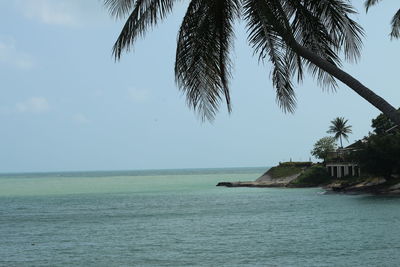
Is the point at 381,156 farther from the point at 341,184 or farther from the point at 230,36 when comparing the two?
the point at 230,36

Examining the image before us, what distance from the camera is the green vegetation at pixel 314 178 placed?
129225 mm

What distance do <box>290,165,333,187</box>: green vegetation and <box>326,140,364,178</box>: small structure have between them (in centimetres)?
155

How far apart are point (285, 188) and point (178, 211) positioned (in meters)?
55.0

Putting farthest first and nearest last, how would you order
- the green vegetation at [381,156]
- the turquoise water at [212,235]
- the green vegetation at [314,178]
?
1. the green vegetation at [314,178]
2. the green vegetation at [381,156]
3. the turquoise water at [212,235]

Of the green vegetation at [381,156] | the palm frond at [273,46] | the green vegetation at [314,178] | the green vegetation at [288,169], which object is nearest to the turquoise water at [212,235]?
the green vegetation at [381,156]

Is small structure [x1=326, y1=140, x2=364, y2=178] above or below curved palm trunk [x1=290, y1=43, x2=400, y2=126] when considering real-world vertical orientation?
above

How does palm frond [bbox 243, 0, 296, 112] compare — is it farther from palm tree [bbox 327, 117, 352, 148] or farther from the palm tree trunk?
palm tree [bbox 327, 117, 352, 148]

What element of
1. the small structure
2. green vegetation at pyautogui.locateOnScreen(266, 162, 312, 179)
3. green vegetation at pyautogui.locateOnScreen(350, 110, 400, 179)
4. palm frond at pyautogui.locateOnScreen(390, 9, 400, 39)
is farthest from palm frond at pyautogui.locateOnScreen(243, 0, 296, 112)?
green vegetation at pyautogui.locateOnScreen(266, 162, 312, 179)

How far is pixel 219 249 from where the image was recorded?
155ft

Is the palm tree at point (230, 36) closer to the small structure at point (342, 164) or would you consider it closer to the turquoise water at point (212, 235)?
the turquoise water at point (212, 235)

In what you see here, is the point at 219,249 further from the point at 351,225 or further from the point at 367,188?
the point at 367,188

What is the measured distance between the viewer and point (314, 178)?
131 m

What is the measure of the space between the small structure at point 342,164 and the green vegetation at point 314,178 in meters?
1.55

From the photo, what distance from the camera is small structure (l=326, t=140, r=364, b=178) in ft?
389
